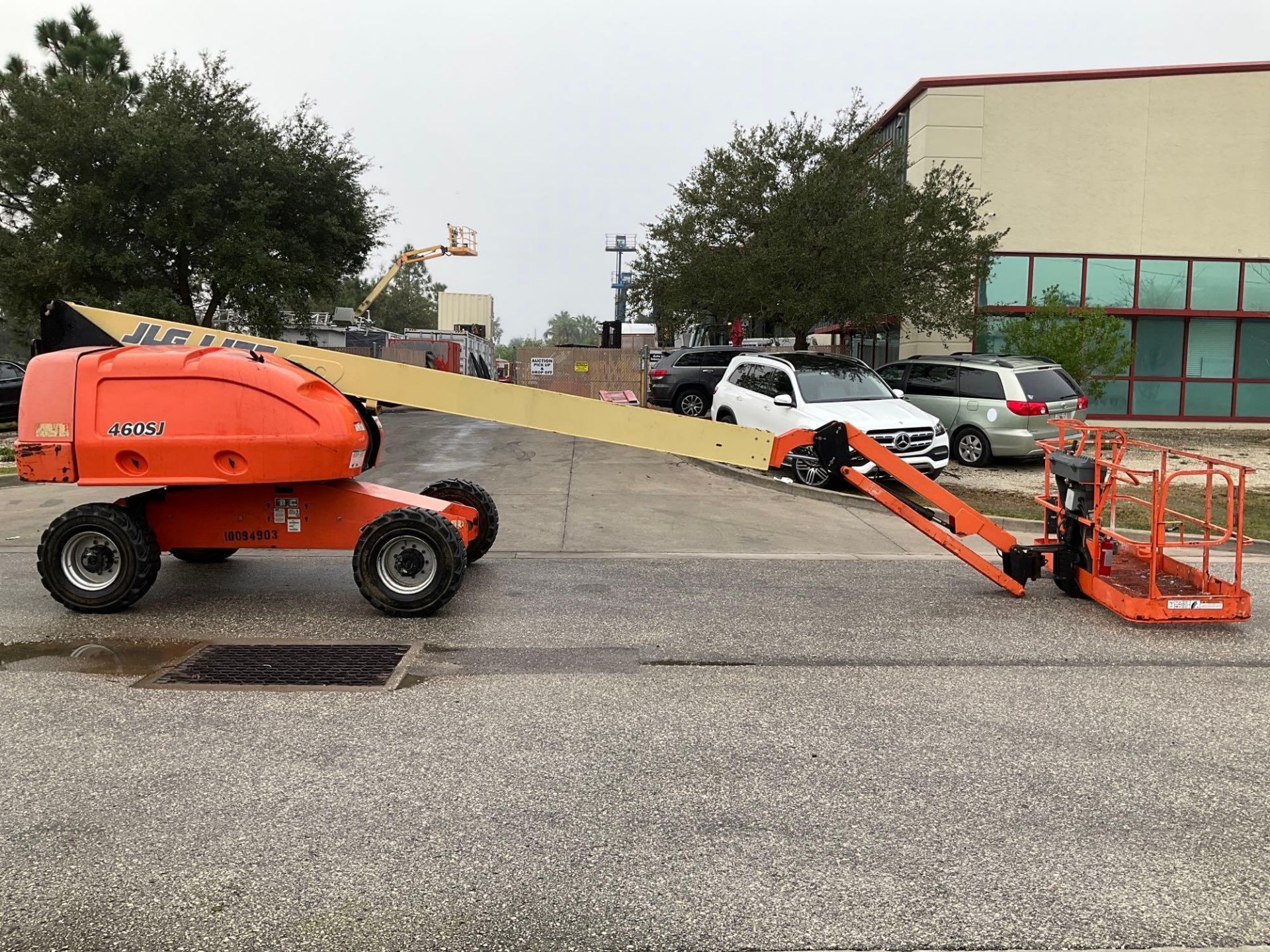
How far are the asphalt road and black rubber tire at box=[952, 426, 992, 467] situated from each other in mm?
9000

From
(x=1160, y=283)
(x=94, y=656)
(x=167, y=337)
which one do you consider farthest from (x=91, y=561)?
(x=1160, y=283)

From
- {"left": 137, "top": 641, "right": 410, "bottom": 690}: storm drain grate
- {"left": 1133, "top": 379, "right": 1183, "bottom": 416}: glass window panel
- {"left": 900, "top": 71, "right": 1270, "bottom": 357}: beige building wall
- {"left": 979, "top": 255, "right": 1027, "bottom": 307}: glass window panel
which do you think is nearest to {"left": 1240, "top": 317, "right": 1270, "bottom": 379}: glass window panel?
{"left": 1133, "top": 379, "right": 1183, "bottom": 416}: glass window panel

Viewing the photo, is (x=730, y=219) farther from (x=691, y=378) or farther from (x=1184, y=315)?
(x=1184, y=315)

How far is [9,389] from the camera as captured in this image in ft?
69.6

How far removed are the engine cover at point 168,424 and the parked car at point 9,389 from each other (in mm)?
16313

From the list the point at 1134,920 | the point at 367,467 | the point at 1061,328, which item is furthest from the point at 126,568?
the point at 1061,328

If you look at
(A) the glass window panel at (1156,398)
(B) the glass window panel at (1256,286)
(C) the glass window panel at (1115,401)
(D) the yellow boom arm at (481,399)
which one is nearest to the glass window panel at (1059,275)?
(C) the glass window panel at (1115,401)

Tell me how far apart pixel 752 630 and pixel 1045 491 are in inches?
125

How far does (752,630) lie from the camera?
724 cm

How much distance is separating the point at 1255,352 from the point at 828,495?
17829mm

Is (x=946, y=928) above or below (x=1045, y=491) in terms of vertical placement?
below

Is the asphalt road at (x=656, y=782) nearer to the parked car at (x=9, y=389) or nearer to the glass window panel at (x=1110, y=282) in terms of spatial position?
the parked car at (x=9, y=389)

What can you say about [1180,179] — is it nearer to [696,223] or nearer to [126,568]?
[696,223]

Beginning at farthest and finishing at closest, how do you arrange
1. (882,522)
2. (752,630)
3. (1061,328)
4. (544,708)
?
(1061,328)
(882,522)
(752,630)
(544,708)
